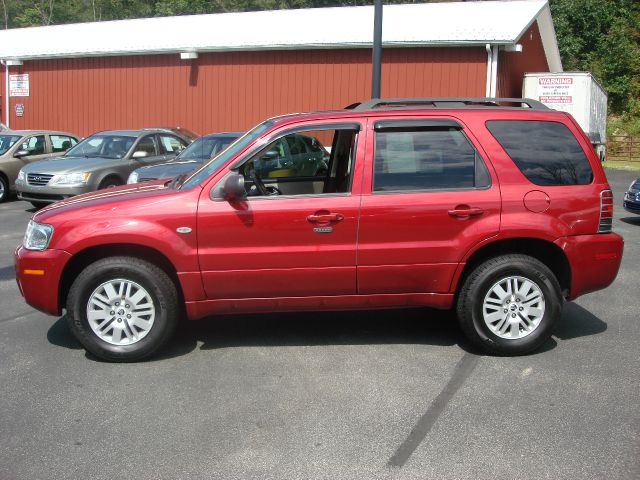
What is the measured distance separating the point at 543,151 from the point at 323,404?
8.49ft

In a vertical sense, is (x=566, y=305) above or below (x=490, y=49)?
below

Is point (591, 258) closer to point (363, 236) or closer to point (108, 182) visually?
point (363, 236)

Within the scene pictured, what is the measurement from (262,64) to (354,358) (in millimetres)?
17284

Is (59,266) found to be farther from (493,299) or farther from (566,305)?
(566,305)

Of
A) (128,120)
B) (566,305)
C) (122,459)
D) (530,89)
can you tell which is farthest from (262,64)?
(122,459)

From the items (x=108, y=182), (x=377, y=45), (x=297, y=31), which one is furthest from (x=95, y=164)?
(x=297, y=31)

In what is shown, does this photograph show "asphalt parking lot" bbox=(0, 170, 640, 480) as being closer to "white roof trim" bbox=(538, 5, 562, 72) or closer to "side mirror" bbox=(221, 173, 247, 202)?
"side mirror" bbox=(221, 173, 247, 202)

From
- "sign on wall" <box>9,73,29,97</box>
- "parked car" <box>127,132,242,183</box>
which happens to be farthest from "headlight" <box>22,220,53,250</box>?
"sign on wall" <box>9,73,29,97</box>

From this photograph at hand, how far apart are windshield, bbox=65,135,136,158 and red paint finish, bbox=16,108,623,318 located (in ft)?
28.1

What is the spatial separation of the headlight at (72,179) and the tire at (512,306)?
29.7 ft

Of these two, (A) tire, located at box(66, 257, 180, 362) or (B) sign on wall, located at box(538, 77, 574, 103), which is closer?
(A) tire, located at box(66, 257, 180, 362)

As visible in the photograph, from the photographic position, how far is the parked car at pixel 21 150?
15.2 metres

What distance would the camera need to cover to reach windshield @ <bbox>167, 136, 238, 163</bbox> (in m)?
12.6

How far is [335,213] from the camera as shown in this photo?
5191 millimetres
